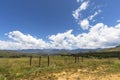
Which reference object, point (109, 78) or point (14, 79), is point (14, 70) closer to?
point (14, 79)

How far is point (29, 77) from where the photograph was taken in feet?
66.4

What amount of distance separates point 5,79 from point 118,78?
11022 mm

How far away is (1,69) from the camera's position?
83.8 feet

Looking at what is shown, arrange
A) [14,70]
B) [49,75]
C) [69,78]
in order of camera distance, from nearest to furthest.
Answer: [69,78] → [49,75] → [14,70]

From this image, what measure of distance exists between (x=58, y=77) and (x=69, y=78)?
110 cm

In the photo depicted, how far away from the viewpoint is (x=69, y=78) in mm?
19484

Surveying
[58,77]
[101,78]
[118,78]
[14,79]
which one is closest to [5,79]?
[14,79]

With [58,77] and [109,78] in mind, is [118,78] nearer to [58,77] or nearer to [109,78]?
[109,78]

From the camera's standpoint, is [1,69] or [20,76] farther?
[1,69]

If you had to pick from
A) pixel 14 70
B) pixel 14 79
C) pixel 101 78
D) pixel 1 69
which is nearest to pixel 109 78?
pixel 101 78

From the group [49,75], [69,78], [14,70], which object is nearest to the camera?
[69,78]

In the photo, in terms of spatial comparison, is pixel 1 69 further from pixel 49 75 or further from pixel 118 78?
pixel 118 78

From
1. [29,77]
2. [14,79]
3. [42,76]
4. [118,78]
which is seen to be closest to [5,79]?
[14,79]

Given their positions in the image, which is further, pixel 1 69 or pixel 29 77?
pixel 1 69
